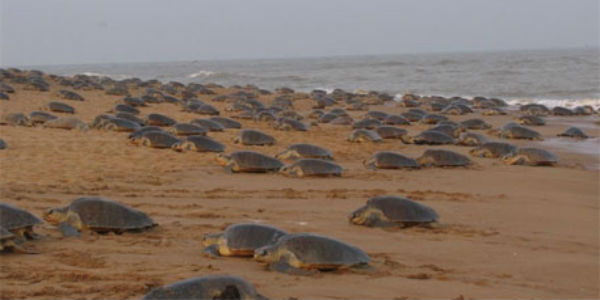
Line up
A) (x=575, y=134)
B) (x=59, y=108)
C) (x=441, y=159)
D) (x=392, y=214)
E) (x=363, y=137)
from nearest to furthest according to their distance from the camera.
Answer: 1. (x=392, y=214)
2. (x=441, y=159)
3. (x=363, y=137)
4. (x=575, y=134)
5. (x=59, y=108)

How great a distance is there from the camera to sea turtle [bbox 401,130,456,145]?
13.5 m

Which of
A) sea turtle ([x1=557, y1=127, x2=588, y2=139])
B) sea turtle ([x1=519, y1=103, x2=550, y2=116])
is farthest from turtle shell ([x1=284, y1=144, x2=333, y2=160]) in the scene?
sea turtle ([x1=519, y1=103, x2=550, y2=116])

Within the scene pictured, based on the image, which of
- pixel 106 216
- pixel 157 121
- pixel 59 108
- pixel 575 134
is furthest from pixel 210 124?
pixel 106 216

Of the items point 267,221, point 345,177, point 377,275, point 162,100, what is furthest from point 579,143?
point 162,100

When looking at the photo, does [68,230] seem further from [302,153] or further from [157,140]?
[157,140]

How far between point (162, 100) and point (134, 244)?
17.8m

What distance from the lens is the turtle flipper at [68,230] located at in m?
5.48

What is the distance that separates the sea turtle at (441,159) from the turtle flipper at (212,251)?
230 inches

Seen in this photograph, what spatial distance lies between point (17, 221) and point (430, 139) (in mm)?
9710

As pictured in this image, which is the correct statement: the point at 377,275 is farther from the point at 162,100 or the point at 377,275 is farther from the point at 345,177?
the point at 162,100

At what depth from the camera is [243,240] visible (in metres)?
5.09

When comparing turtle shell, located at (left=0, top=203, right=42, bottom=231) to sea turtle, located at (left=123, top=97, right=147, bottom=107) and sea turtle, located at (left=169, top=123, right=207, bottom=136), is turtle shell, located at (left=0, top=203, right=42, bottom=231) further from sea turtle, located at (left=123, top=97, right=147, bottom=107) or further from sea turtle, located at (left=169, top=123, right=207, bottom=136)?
sea turtle, located at (left=123, top=97, right=147, bottom=107)

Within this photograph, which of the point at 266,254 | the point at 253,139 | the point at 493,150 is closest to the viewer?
the point at 266,254

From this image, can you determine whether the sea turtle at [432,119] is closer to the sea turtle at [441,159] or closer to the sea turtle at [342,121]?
the sea turtle at [342,121]
